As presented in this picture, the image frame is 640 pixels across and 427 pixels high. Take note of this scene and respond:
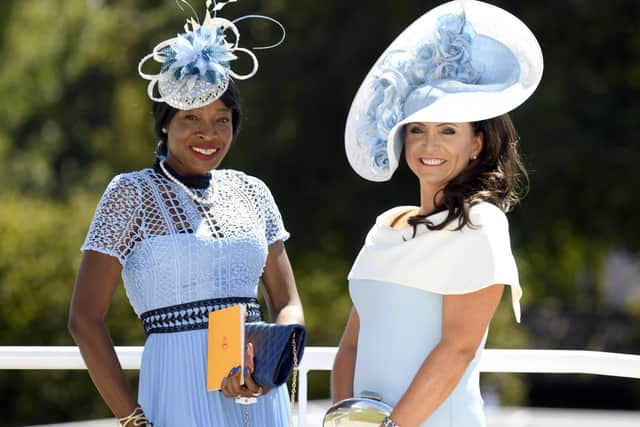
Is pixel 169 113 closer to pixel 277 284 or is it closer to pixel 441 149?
pixel 277 284

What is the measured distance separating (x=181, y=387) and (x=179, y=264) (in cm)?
34

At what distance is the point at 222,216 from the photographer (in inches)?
134

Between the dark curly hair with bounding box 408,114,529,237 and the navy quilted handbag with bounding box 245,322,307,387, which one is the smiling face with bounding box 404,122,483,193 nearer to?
the dark curly hair with bounding box 408,114,529,237

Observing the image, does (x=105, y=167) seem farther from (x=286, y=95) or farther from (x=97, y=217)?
(x=97, y=217)

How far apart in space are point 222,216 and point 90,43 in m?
17.1

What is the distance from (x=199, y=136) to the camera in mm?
3365

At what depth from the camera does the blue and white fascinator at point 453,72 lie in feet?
9.37

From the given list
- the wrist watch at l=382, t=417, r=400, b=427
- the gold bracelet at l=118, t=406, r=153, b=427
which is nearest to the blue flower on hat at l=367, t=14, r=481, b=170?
the wrist watch at l=382, t=417, r=400, b=427

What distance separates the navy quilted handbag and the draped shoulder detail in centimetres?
42

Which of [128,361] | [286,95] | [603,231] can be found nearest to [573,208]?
[603,231]

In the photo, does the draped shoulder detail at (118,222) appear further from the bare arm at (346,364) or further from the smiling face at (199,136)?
the bare arm at (346,364)

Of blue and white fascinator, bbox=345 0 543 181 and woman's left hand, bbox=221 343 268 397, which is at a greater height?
blue and white fascinator, bbox=345 0 543 181

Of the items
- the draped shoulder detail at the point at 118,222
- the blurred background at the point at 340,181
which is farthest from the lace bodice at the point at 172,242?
the blurred background at the point at 340,181

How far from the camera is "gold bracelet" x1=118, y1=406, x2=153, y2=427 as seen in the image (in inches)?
124
